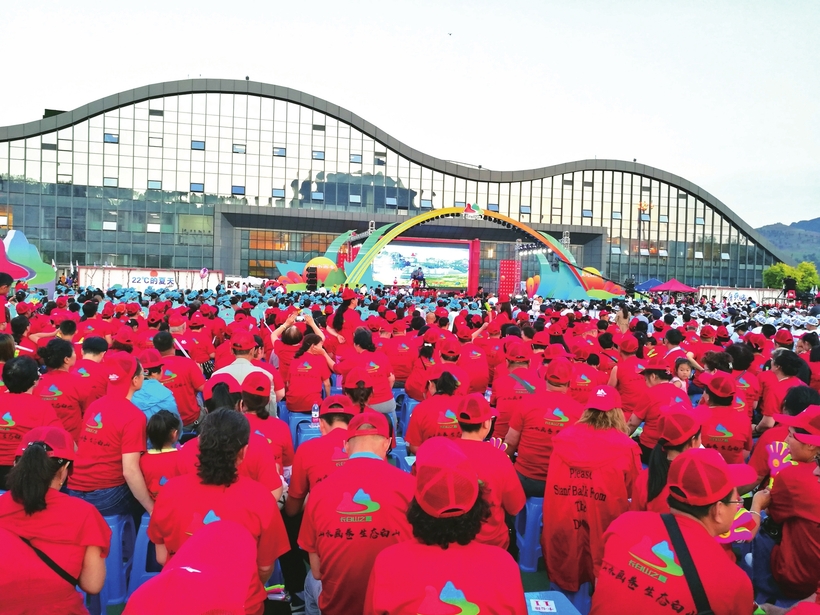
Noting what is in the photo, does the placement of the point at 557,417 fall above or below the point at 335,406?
below

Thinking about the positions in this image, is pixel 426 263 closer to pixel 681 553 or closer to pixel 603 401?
pixel 603 401

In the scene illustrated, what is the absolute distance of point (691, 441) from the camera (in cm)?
373

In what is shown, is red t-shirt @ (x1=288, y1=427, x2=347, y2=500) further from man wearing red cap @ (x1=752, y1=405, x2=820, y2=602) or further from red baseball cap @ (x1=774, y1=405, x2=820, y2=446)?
red baseball cap @ (x1=774, y1=405, x2=820, y2=446)

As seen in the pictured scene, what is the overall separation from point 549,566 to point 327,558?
190 cm

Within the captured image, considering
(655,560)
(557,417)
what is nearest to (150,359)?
(557,417)

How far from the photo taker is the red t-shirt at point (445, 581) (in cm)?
212

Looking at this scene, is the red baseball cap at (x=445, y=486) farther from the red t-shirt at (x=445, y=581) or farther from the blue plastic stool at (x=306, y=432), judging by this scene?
the blue plastic stool at (x=306, y=432)

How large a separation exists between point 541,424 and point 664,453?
1424 millimetres

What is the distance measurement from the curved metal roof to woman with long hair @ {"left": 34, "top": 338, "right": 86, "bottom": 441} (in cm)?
4748

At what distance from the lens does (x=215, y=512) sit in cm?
293

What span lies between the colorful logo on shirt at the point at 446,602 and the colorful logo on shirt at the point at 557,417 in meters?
2.98

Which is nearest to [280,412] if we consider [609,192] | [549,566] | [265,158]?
[549,566]

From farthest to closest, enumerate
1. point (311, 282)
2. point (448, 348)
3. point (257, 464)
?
point (311, 282)
point (448, 348)
point (257, 464)

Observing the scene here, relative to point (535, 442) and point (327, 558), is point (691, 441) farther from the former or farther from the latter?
point (327, 558)
